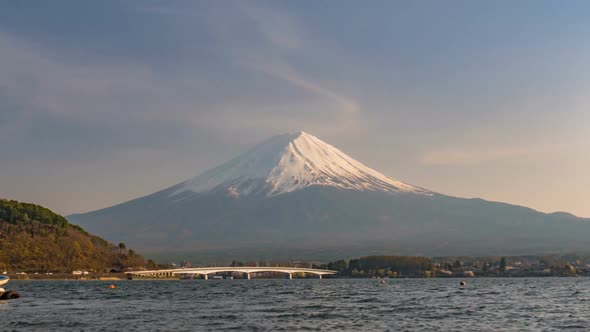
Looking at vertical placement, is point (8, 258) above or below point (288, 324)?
above

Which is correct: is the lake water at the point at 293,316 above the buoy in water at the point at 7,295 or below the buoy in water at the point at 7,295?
below

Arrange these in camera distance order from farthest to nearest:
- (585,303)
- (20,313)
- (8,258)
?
(8,258) → (585,303) → (20,313)

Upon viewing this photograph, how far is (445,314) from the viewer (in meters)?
69.9

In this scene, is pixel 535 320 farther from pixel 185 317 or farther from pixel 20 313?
pixel 20 313

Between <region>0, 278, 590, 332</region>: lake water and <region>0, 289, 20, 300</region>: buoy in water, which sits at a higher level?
<region>0, 289, 20, 300</region>: buoy in water

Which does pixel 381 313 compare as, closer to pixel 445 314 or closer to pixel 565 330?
pixel 445 314

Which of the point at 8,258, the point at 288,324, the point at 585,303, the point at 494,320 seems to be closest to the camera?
the point at 288,324

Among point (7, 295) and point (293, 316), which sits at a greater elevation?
point (7, 295)

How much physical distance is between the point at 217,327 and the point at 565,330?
25708mm

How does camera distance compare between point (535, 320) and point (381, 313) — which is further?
point (381, 313)

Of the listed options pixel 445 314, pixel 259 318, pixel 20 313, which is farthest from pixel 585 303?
pixel 20 313

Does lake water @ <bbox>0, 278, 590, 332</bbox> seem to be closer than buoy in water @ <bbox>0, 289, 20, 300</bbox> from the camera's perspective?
Yes

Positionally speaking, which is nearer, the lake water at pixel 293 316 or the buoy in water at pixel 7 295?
the lake water at pixel 293 316

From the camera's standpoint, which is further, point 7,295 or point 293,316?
A: point 7,295
